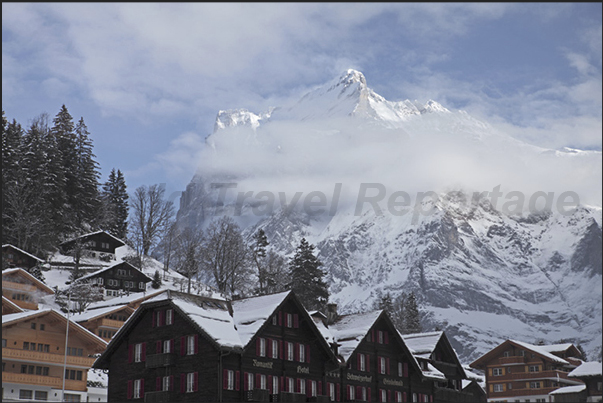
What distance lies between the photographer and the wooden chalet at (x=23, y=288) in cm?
9950

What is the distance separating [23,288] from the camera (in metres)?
102

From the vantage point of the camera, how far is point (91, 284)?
116 meters

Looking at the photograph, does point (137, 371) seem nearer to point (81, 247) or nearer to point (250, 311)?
point (250, 311)

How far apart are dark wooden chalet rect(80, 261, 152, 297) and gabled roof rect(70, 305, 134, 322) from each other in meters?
21.6

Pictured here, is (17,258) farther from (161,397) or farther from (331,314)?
(161,397)

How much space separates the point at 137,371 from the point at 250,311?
378 inches

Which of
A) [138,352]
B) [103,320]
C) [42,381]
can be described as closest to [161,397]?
[138,352]

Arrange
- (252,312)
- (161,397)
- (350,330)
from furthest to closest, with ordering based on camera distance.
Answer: (350,330), (252,312), (161,397)

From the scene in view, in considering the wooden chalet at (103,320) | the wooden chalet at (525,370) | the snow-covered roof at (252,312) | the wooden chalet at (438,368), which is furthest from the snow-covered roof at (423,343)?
the wooden chalet at (103,320)

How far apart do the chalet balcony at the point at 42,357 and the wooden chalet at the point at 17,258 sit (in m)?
41.4

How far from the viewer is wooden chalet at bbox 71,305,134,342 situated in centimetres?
9306

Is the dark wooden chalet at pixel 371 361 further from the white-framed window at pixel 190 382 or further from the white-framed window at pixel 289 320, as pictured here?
the white-framed window at pixel 190 382

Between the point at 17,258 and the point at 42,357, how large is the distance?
45.5 meters

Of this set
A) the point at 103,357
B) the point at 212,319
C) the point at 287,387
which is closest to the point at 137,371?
the point at 103,357
